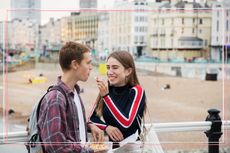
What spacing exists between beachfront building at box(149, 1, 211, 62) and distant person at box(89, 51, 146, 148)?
2.13 feet

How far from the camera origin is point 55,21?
2365mm

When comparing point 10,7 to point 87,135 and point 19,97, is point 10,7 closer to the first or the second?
point 87,135

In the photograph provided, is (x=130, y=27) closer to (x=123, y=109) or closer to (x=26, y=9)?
(x=26, y=9)

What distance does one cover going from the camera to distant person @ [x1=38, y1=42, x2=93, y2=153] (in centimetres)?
135

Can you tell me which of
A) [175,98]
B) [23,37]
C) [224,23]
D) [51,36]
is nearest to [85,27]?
[51,36]

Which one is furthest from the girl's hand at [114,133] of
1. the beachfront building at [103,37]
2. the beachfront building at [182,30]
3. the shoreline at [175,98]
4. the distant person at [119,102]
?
the shoreline at [175,98]

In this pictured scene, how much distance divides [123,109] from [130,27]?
1.30 m

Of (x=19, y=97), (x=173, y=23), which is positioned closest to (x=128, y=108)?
(x=173, y=23)

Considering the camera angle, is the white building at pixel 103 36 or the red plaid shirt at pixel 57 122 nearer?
the red plaid shirt at pixel 57 122

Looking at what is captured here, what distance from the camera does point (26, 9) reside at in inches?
77.4

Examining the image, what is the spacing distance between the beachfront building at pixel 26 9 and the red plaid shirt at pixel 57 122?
679 mm

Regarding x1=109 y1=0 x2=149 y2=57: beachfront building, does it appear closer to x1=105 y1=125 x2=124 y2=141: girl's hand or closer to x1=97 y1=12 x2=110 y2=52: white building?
x1=97 y1=12 x2=110 y2=52: white building

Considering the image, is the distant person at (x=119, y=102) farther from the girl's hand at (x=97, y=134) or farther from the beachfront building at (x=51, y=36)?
the beachfront building at (x=51, y=36)

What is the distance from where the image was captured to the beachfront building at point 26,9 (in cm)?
196
